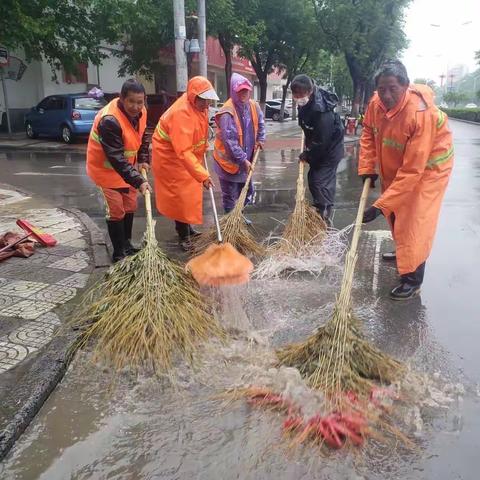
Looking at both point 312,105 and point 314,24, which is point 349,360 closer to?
point 312,105

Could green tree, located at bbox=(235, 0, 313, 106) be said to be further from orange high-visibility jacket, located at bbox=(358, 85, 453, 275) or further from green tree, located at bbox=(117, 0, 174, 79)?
orange high-visibility jacket, located at bbox=(358, 85, 453, 275)

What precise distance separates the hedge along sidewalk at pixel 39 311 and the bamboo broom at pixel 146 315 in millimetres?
228

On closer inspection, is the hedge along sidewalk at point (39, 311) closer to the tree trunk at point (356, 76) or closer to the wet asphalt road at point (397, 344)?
the wet asphalt road at point (397, 344)

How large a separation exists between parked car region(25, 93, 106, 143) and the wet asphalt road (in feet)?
27.8

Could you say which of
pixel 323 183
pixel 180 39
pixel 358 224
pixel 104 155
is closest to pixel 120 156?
pixel 104 155

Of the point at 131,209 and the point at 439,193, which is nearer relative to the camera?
the point at 439,193

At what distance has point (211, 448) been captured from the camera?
223 cm

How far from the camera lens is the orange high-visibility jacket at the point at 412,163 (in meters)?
3.29

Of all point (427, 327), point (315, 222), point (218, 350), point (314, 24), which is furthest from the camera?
point (314, 24)

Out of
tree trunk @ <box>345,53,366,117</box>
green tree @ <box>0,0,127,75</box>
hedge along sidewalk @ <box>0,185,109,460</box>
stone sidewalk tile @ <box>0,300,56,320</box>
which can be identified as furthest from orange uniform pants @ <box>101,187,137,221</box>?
tree trunk @ <box>345,53,366,117</box>

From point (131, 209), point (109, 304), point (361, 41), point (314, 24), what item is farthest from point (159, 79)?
point (109, 304)

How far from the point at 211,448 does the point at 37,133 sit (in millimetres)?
16452

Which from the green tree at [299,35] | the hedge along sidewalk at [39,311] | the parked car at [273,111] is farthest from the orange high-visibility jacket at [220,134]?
the parked car at [273,111]

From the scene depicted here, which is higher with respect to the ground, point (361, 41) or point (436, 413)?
point (361, 41)
